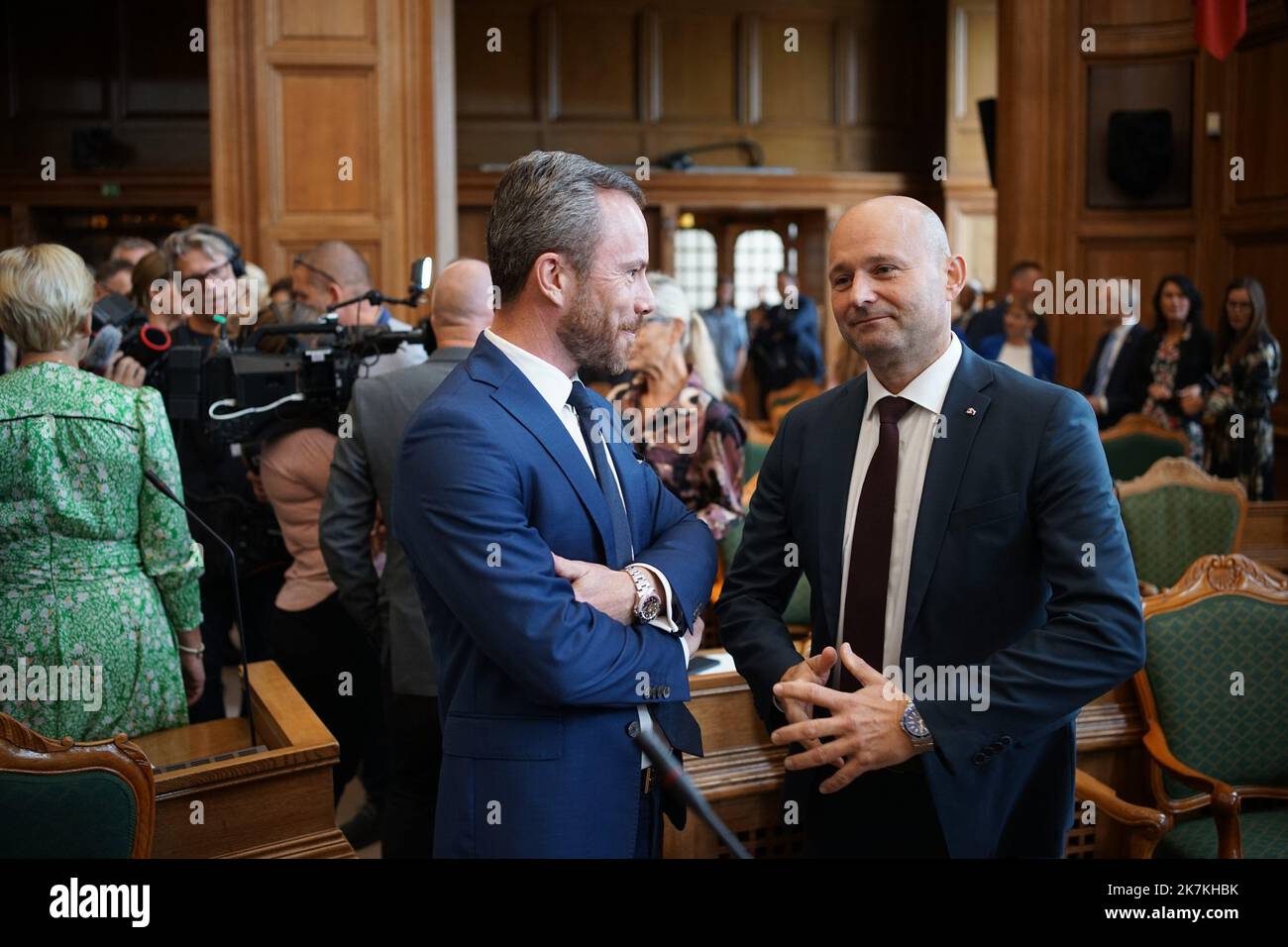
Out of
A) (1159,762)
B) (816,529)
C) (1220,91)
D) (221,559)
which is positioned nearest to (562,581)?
(816,529)

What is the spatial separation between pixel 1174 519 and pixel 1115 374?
2505 mm

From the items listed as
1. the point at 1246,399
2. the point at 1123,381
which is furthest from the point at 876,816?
the point at 1123,381

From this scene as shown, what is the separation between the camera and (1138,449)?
5.11 m

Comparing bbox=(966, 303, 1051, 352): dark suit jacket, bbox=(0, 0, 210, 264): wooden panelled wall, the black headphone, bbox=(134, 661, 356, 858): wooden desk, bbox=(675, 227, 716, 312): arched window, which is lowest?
bbox=(134, 661, 356, 858): wooden desk

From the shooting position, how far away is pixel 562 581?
146cm

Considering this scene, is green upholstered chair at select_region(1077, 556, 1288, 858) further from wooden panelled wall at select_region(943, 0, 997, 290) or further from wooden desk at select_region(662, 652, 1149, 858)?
wooden panelled wall at select_region(943, 0, 997, 290)

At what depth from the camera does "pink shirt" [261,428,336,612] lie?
10.1ft

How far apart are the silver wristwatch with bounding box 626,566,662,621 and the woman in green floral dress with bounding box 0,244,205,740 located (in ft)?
3.87

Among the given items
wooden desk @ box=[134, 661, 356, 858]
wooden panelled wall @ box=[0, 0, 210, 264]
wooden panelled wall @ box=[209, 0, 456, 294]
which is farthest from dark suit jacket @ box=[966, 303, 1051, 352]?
wooden panelled wall @ box=[0, 0, 210, 264]

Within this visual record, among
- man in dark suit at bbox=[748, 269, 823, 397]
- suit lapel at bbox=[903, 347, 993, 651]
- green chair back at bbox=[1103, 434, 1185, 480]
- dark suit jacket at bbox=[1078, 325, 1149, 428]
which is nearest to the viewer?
suit lapel at bbox=[903, 347, 993, 651]

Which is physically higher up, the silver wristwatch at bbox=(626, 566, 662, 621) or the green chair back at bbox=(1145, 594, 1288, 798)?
the silver wristwatch at bbox=(626, 566, 662, 621)

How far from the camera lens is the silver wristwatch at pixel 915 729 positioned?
1539mm

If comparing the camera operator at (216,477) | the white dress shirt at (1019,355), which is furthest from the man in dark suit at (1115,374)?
the camera operator at (216,477)

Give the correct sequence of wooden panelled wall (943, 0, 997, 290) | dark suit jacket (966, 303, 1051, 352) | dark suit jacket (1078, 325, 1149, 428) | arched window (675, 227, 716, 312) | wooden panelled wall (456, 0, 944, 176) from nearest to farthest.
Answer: dark suit jacket (1078, 325, 1149, 428) → dark suit jacket (966, 303, 1051, 352) → wooden panelled wall (456, 0, 944, 176) → wooden panelled wall (943, 0, 997, 290) → arched window (675, 227, 716, 312)
